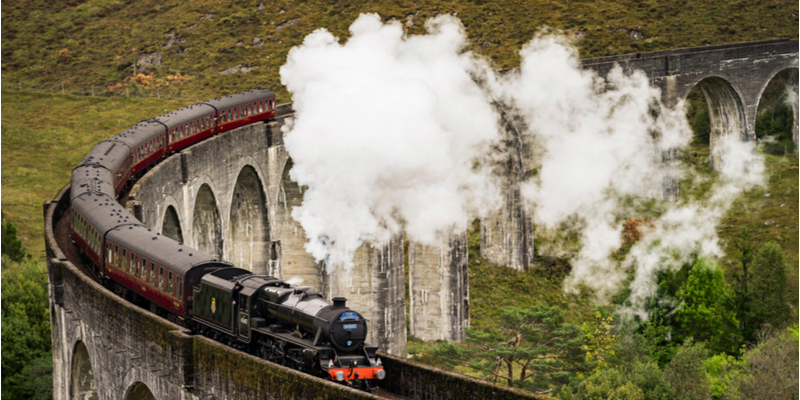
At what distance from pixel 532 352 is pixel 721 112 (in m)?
36.5

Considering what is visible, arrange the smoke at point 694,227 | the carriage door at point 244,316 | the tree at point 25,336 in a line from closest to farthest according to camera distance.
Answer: the carriage door at point 244,316
the tree at point 25,336
the smoke at point 694,227

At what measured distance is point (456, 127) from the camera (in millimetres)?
42875

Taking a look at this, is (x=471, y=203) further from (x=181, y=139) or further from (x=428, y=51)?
(x=181, y=139)

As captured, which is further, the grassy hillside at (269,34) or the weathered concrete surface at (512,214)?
the grassy hillside at (269,34)

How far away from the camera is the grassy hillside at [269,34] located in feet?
246

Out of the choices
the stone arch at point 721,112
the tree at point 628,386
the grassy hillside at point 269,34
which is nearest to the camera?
the tree at point 628,386

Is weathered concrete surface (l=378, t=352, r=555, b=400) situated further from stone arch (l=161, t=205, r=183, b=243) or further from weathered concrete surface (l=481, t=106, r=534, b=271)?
weathered concrete surface (l=481, t=106, r=534, b=271)

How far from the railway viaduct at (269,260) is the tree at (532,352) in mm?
4626

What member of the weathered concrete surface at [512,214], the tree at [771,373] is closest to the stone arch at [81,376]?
the tree at [771,373]

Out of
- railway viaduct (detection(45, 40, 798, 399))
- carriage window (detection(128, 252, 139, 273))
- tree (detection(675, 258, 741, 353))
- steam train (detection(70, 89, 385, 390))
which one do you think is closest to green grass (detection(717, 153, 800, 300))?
railway viaduct (detection(45, 40, 798, 399))

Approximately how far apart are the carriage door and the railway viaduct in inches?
52.0

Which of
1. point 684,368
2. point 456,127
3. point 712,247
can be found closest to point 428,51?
point 456,127

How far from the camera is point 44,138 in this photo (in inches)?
2554

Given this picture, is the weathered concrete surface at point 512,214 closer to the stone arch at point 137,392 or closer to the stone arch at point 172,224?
the stone arch at point 172,224
